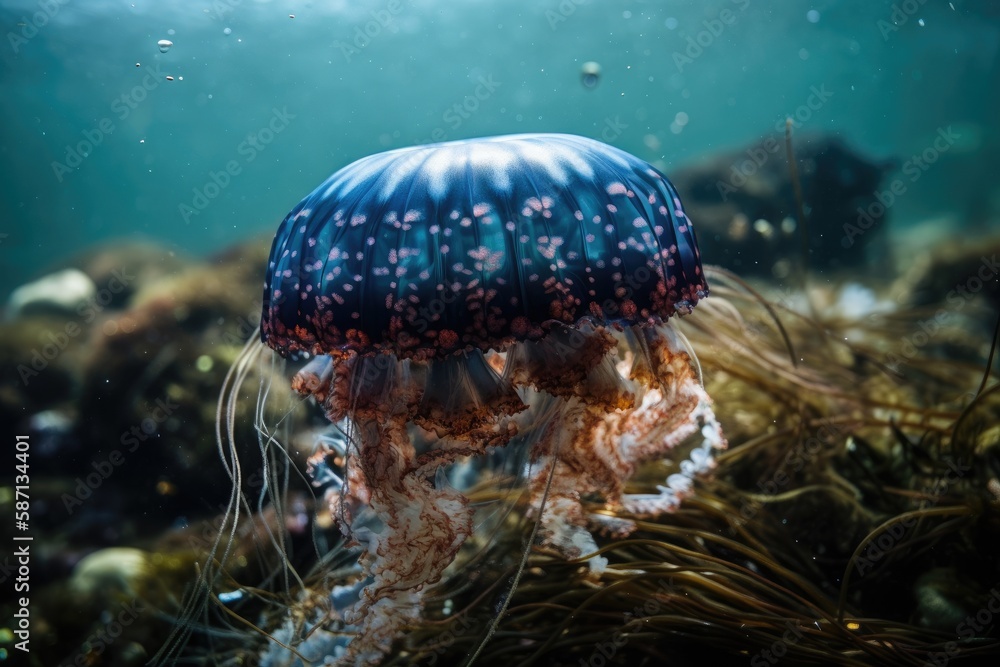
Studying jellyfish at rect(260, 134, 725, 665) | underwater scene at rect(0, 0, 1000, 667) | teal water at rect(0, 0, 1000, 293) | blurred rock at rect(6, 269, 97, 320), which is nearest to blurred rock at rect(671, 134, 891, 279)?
underwater scene at rect(0, 0, 1000, 667)

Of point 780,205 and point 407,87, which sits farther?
point 407,87

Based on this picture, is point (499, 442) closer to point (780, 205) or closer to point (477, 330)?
point (477, 330)

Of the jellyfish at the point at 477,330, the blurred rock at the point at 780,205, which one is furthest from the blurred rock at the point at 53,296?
the blurred rock at the point at 780,205

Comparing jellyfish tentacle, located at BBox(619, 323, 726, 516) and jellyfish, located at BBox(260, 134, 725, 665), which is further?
jellyfish tentacle, located at BBox(619, 323, 726, 516)

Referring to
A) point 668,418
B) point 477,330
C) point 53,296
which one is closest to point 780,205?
point 668,418

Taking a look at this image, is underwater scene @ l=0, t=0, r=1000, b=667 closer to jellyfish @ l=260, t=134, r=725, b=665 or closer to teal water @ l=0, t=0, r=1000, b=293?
jellyfish @ l=260, t=134, r=725, b=665

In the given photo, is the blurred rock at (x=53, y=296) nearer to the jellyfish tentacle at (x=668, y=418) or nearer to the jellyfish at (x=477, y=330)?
the jellyfish at (x=477, y=330)
